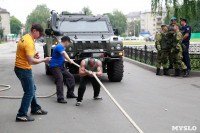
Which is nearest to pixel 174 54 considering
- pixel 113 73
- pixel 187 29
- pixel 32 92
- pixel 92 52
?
pixel 187 29

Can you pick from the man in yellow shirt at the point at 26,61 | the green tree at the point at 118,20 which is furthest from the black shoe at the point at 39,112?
the green tree at the point at 118,20

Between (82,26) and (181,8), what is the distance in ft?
17.8

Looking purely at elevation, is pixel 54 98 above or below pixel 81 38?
below

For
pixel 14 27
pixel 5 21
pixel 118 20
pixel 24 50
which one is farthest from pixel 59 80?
pixel 14 27

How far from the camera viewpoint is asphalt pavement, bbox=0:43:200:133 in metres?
5.08

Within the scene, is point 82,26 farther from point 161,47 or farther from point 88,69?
point 88,69

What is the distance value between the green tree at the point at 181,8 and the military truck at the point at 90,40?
4229 millimetres

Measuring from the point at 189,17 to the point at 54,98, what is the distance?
859 cm

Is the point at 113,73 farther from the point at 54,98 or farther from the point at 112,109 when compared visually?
the point at 112,109

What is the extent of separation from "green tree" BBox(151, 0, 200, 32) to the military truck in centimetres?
423

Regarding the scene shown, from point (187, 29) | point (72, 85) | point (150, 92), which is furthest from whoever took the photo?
point (187, 29)

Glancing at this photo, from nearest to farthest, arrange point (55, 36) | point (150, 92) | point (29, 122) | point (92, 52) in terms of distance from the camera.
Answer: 1. point (29, 122)
2. point (150, 92)
3. point (92, 52)
4. point (55, 36)

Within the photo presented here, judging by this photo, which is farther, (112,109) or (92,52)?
(92,52)

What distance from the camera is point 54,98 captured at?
7.70 m
